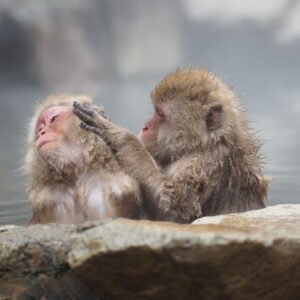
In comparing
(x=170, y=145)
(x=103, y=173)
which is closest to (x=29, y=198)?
(x=103, y=173)

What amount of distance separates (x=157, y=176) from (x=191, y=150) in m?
0.23

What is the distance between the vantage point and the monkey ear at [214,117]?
3219 mm

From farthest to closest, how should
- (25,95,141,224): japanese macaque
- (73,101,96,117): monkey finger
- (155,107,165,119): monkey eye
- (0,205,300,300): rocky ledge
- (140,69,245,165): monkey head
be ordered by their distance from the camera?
1. (155,107,165,119): monkey eye
2. (140,69,245,165): monkey head
3. (73,101,96,117): monkey finger
4. (25,95,141,224): japanese macaque
5. (0,205,300,300): rocky ledge

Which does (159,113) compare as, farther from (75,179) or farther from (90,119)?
(75,179)

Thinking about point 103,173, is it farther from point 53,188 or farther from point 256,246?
point 256,246

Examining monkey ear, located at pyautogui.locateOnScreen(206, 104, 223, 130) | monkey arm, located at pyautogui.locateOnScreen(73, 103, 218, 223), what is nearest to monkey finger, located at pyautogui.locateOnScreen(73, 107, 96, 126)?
monkey arm, located at pyautogui.locateOnScreen(73, 103, 218, 223)

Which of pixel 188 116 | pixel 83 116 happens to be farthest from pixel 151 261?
pixel 188 116

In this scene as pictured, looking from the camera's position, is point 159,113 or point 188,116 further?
point 159,113

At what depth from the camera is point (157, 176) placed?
10.0 feet

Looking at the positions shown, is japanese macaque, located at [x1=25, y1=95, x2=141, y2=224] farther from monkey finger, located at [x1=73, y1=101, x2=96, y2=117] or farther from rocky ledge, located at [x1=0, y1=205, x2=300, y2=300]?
rocky ledge, located at [x1=0, y1=205, x2=300, y2=300]

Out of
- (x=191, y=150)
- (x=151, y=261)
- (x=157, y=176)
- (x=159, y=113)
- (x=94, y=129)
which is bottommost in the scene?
(x=151, y=261)

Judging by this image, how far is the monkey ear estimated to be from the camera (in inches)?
127

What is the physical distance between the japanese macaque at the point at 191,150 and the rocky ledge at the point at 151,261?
0.66 meters

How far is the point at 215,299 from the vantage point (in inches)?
83.1
